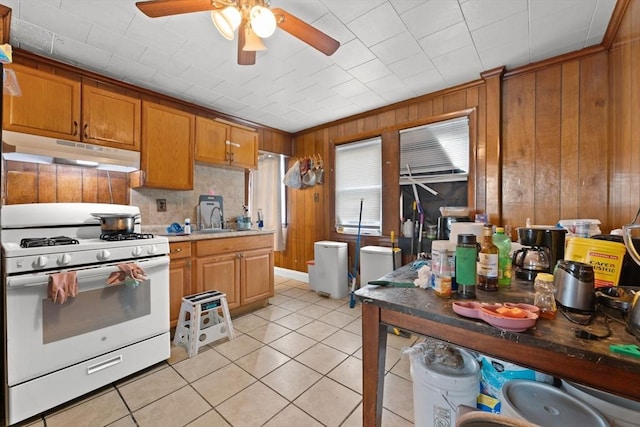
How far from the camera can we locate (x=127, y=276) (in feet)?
5.67

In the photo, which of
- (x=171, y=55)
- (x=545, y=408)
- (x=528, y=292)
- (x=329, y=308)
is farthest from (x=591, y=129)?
(x=171, y=55)

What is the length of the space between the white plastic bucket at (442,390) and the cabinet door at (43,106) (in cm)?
303

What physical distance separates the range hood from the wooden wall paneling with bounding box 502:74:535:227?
360 cm

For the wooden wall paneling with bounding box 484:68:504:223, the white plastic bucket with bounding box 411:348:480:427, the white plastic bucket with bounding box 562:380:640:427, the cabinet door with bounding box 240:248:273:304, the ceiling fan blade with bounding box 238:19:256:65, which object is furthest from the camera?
the cabinet door with bounding box 240:248:273:304

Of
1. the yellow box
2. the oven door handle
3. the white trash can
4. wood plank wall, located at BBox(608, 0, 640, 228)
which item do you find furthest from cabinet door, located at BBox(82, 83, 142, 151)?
wood plank wall, located at BBox(608, 0, 640, 228)

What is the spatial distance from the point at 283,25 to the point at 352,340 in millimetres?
2444

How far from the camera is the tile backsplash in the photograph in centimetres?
280

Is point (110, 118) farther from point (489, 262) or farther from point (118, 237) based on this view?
point (489, 262)

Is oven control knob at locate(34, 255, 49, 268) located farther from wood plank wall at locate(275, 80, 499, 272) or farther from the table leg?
wood plank wall at locate(275, 80, 499, 272)

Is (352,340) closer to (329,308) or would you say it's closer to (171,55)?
(329,308)

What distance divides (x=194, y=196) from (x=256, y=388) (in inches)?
92.0

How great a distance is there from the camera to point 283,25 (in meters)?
1.46

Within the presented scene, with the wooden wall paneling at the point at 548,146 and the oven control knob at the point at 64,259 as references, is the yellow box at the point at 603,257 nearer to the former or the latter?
the wooden wall paneling at the point at 548,146

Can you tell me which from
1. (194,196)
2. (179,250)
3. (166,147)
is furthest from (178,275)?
(166,147)
